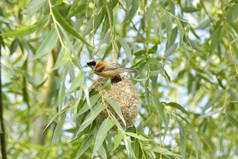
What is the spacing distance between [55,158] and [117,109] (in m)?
1.73

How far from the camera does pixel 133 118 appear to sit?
195 cm

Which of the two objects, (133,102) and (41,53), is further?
(133,102)

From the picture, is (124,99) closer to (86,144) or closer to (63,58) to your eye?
(86,144)

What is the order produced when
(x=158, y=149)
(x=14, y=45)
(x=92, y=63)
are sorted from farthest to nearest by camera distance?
(x=14, y=45), (x=92, y=63), (x=158, y=149)

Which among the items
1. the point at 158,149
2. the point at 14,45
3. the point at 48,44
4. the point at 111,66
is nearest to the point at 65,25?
the point at 48,44

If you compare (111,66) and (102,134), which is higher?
(111,66)

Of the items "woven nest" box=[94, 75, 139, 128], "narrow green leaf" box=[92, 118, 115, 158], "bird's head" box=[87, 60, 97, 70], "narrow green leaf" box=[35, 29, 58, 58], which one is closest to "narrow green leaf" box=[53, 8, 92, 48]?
"narrow green leaf" box=[35, 29, 58, 58]

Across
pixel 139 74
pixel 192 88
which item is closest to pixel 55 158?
pixel 192 88

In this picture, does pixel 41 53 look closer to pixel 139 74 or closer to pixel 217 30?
pixel 139 74

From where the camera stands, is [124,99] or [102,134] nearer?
[102,134]

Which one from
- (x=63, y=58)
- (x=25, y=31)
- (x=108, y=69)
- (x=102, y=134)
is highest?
(x=25, y=31)

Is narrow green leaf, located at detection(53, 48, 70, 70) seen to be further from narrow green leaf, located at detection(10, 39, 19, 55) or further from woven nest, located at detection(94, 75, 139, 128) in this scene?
narrow green leaf, located at detection(10, 39, 19, 55)

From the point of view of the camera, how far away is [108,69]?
1995 mm

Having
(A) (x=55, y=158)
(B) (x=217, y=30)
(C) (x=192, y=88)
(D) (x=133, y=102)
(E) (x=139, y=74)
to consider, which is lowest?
(A) (x=55, y=158)
